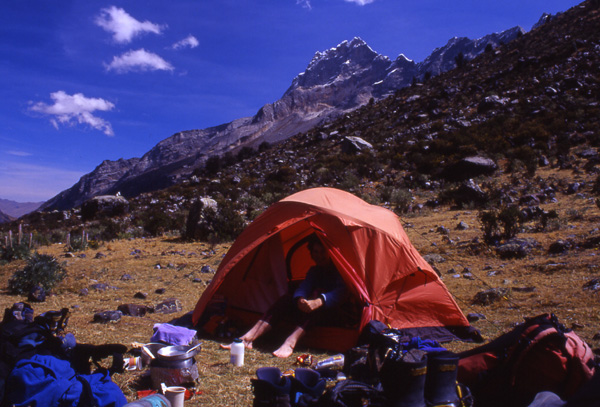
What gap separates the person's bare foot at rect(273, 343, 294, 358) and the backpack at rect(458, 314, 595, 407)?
1.90 meters


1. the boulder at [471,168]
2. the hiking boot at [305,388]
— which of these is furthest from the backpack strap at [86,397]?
the boulder at [471,168]

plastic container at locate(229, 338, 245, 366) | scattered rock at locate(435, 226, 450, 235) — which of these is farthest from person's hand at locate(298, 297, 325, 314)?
scattered rock at locate(435, 226, 450, 235)

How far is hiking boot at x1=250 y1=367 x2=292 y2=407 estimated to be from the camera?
3.22 meters

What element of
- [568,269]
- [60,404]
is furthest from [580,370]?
[568,269]

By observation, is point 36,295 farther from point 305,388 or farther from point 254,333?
point 305,388

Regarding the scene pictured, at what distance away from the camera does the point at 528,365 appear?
3.41 meters

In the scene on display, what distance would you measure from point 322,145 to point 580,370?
1205 inches

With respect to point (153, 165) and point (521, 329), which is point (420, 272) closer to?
point (521, 329)

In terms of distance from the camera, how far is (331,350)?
5.20 metres

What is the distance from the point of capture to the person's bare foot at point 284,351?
4793 millimetres

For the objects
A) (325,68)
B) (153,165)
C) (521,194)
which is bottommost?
(521,194)

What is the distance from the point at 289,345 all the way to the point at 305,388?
1613mm

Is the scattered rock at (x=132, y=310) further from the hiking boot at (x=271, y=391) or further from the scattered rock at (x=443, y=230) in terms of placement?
the scattered rock at (x=443, y=230)

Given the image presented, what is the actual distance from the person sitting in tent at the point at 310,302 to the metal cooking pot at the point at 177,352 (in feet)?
3.38
